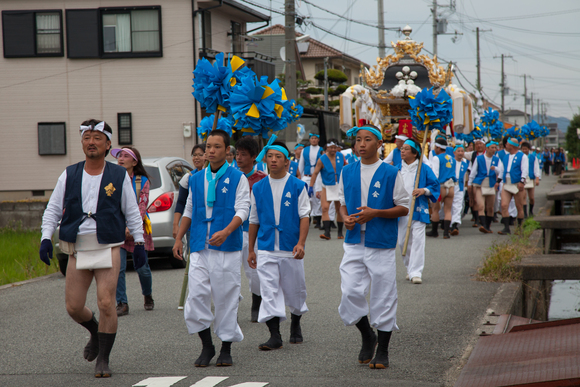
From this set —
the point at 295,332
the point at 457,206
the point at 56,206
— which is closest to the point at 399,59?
the point at 457,206

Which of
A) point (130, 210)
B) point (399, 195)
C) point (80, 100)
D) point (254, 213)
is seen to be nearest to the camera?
point (130, 210)

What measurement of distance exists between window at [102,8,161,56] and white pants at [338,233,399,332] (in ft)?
71.2

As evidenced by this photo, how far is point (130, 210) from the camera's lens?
5.38 metres

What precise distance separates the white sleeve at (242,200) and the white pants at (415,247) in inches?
160

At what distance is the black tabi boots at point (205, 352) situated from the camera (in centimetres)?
538

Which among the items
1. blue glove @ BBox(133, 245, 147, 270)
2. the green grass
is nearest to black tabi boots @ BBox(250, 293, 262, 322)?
blue glove @ BBox(133, 245, 147, 270)

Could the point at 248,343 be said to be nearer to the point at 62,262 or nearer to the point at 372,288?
the point at 372,288

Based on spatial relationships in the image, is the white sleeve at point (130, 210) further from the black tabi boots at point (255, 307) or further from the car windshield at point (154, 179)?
the car windshield at point (154, 179)

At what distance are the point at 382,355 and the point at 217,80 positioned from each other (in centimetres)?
341

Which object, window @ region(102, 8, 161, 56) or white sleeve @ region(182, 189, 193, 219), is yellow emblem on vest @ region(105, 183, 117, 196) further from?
window @ region(102, 8, 161, 56)

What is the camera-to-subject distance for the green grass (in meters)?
10.7

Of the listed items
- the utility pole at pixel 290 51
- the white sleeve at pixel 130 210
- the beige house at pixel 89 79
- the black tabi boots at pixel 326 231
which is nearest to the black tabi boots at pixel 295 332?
the white sleeve at pixel 130 210

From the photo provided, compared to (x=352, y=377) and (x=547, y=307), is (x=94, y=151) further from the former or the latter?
(x=547, y=307)

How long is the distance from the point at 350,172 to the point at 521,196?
11100 mm
